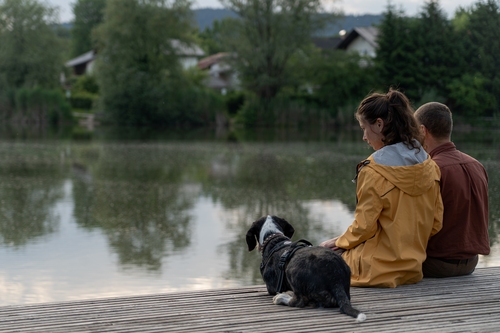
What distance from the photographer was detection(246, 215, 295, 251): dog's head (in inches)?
172

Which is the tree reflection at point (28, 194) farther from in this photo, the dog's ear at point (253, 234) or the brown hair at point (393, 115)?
the brown hair at point (393, 115)

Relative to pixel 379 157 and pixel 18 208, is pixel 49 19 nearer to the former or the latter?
pixel 18 208

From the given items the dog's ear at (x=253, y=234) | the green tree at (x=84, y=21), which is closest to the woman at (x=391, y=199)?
the dog's ear at (x=253, y=234)

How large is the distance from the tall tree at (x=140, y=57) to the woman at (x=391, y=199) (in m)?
39.1

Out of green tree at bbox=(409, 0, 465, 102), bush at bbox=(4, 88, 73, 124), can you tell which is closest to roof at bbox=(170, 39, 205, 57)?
bush at bbox=(4, 88, 73, 124)

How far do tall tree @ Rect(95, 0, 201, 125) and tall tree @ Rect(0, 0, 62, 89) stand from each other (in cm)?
567

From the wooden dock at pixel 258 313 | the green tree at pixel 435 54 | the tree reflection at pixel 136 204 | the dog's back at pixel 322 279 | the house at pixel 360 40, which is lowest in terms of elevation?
the tree reflection at pixel 136 204

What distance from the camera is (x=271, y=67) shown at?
4344 centimetres

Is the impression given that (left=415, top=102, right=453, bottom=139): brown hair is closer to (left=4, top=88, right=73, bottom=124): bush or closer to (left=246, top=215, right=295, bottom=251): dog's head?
(left=246, top=215, right=295, bottom=251): dog's head

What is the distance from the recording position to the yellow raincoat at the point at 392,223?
13.0 ft

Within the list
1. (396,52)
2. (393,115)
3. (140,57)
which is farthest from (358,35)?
(393,115)

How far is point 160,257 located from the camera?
9.02 m

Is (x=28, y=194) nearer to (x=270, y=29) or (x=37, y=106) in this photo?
(x=270, y=29)

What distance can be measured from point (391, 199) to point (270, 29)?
39424 mm
